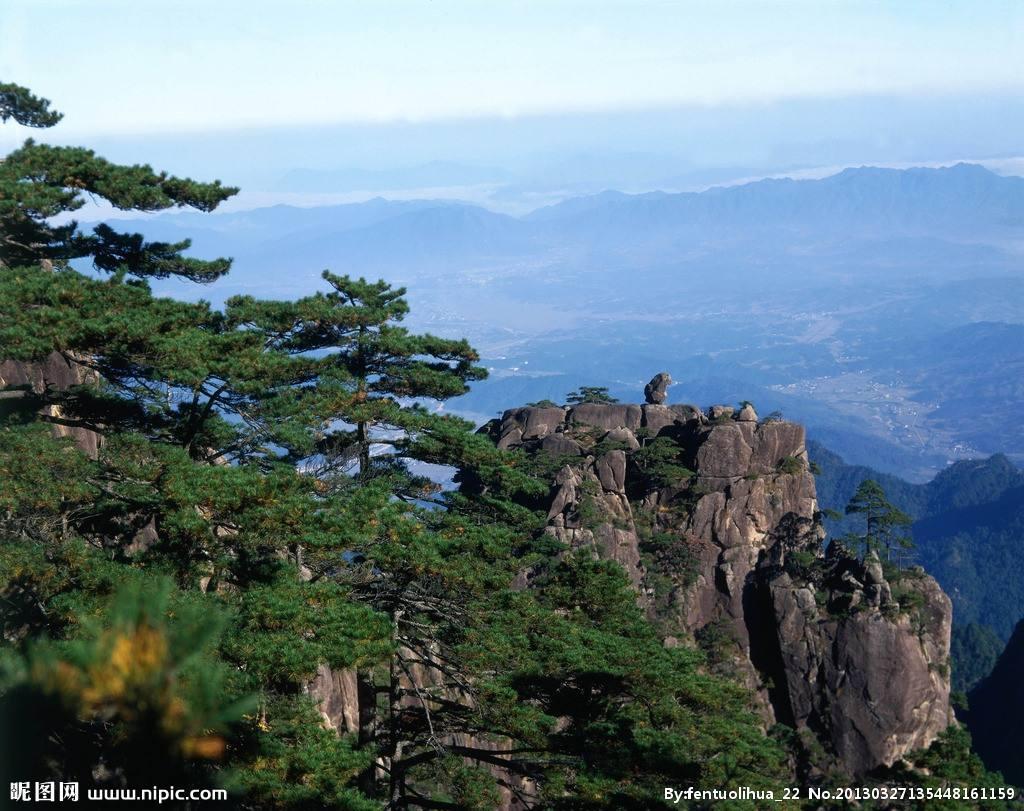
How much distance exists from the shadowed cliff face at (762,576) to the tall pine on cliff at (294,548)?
42.4ft

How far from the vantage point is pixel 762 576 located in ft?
103

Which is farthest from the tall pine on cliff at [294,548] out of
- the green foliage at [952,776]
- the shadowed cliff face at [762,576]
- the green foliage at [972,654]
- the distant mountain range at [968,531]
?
the distant mountain range at [968,531]

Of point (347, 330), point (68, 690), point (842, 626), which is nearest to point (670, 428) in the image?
point (842, 626)

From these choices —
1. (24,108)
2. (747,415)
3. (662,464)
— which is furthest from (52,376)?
(747,415)

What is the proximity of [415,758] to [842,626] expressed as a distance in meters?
21.1

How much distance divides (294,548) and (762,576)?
78.8 ft

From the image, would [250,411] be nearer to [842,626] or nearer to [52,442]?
[52,442]

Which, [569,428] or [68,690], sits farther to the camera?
[569,428]

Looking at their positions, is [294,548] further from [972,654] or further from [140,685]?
[972,654]

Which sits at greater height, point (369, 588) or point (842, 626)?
point (369, 588)

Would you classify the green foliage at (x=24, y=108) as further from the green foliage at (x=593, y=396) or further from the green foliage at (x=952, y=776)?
the green foliage at (x=593, y=396)

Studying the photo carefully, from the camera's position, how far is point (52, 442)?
10547 mm

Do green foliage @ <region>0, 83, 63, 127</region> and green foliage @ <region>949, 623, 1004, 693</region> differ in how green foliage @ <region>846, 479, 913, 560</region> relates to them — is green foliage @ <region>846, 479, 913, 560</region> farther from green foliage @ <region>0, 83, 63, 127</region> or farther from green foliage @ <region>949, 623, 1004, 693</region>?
green foliage @ <region>949, 623, 1004, 693</region>

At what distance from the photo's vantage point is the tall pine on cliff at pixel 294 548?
8.80 metres
